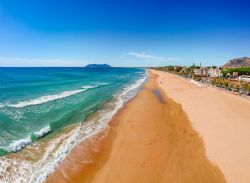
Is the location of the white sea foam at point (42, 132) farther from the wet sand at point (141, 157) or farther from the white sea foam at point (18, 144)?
the wet sand at point (141, 157)

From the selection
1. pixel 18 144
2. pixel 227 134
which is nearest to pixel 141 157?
pixel 227 134

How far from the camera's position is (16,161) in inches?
400

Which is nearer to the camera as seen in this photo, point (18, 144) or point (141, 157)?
point (141, 157)

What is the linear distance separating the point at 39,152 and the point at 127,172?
5123mm

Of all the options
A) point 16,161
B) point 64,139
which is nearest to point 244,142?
point 64,139

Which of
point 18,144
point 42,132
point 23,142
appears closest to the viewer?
point 18,144

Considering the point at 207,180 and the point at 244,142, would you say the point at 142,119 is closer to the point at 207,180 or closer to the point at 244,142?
the point at 244,142

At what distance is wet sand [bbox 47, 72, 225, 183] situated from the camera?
8.91 metres

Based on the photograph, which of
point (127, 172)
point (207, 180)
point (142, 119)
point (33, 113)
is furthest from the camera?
point (33, 113)

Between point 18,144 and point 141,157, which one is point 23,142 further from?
point 141,157

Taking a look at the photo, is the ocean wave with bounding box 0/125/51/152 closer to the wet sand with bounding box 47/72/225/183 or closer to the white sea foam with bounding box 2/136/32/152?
the white sea foam with bounding box 2/136/32/152

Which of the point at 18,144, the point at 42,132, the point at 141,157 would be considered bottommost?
the point at 141,157

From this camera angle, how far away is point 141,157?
10641mm

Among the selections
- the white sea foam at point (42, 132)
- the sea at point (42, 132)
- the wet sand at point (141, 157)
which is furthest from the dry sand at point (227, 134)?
the white sea foam at point (42, 132)
